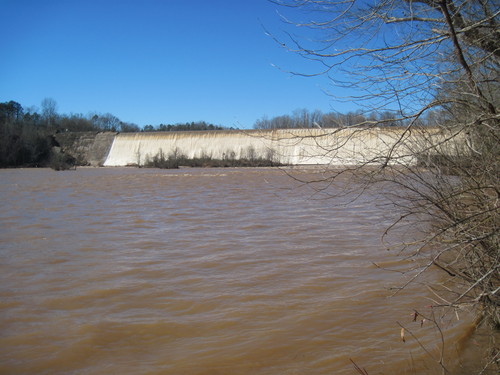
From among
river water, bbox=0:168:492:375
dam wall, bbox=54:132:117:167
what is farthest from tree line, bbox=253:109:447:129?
dam wall, bbox=54:132:117:167

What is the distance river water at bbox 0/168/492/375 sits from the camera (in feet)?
8.62

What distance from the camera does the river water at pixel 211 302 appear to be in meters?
2.63

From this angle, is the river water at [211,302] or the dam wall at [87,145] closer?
the river water at [211,302]

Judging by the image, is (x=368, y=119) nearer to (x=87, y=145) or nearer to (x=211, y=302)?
(x=211, y=302)

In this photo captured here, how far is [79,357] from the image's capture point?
2.69m

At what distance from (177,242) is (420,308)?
3469 millimetres

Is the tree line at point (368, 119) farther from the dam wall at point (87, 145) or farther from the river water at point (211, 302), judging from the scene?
the dam wall at point (87, 145)

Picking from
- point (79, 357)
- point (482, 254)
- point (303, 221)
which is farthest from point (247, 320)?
point (303, 221)

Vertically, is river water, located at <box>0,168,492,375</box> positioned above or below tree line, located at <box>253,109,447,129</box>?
below

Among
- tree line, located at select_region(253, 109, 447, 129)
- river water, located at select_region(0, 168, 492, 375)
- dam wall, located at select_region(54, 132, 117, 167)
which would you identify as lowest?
river water, located at select_region(0, 168, 492, 375)

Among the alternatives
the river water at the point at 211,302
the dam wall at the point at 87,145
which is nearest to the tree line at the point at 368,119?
the river water at the point at 211,302

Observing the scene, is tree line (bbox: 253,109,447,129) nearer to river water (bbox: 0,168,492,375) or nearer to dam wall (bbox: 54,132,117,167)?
river water (bbox: 0,168,492,375)

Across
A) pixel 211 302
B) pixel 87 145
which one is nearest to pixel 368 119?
pixel 211 302

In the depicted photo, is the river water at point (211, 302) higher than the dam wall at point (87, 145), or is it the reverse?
the dam wall at point (87, 145)
